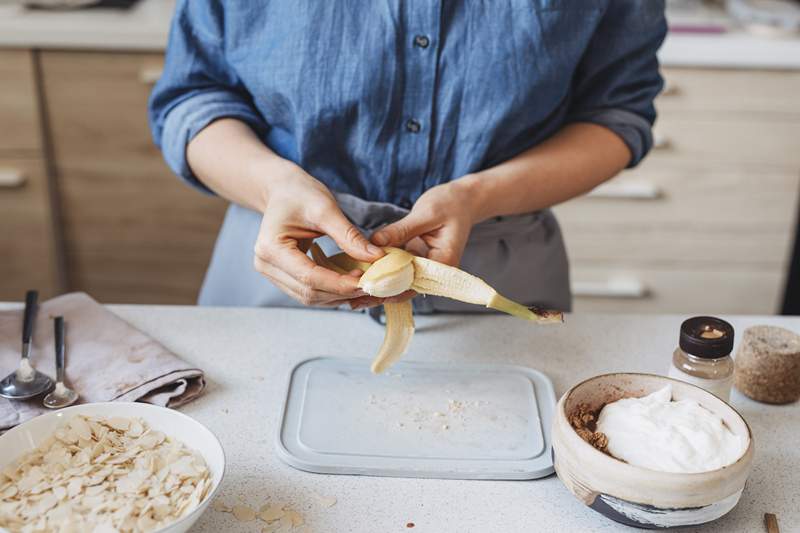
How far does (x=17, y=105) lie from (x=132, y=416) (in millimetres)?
1357

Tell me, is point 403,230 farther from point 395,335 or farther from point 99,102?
point 99,102

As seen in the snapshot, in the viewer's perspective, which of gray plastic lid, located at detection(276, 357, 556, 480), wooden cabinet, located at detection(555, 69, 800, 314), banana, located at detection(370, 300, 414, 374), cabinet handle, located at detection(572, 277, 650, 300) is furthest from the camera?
cabinet handle, located at detection(572, 277, 650, 300)

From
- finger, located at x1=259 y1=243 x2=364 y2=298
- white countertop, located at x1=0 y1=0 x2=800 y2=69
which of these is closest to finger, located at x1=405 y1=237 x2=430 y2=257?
finger, located at x1=259 y1=243 x2=364 y2=298

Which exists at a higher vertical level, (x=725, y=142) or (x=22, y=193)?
(x=725, y=142)

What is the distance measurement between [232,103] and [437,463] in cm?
55

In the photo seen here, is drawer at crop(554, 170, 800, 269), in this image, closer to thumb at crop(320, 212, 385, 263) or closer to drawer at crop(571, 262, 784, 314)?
drawer at crop(571, 262, 784, 314)

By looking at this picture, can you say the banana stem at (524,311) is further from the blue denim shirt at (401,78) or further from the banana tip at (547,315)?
the blue denim shirt at (401,78)

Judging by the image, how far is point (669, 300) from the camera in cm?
218

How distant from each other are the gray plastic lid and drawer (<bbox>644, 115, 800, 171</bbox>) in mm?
1220

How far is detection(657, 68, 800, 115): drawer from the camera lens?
1.94m

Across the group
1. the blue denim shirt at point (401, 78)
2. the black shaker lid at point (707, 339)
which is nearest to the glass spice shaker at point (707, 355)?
the black shaker lid at point (707, 339)

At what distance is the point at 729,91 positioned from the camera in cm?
196

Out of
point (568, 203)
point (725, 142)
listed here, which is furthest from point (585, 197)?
point (725, 142)

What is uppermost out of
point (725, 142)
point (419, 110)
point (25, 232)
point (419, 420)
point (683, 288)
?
point (419, 110)
